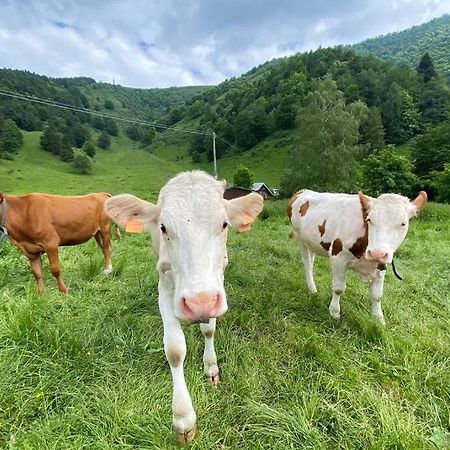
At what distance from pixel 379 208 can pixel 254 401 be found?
8.32 feet

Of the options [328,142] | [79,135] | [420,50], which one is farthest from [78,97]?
[420,50]

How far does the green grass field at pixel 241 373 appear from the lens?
8.71 ft

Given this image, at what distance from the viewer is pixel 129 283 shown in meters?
5.79

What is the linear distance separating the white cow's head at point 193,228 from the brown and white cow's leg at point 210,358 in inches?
29.7

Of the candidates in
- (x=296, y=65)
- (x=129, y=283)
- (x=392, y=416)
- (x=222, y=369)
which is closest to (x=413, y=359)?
(x=392, y=416)

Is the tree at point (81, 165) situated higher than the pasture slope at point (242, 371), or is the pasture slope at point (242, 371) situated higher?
the pasture slope at point (242, 371)

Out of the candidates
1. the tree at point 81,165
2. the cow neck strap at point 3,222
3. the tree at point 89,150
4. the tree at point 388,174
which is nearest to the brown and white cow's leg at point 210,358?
the cow neck strap at point 3,222

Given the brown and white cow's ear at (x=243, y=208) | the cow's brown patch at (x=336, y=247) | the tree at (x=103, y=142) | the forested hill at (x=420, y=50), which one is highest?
the forested hill at (x=420, y=50)

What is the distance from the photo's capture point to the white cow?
223cm

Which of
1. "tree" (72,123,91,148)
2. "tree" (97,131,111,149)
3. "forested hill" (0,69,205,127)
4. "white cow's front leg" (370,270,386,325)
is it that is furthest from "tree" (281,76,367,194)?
"forested hill" (0,69,205,127)

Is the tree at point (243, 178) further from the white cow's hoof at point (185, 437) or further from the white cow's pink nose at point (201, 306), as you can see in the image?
the white cow's pink nose at point (201, 306)

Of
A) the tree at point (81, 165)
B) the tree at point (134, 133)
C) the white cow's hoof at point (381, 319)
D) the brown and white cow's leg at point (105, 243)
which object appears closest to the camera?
the white cow's hoof at point (381, 319)

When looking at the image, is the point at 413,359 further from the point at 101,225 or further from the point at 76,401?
the point at 101,225

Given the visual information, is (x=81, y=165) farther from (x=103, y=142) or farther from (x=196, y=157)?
(x=196, y=157)
